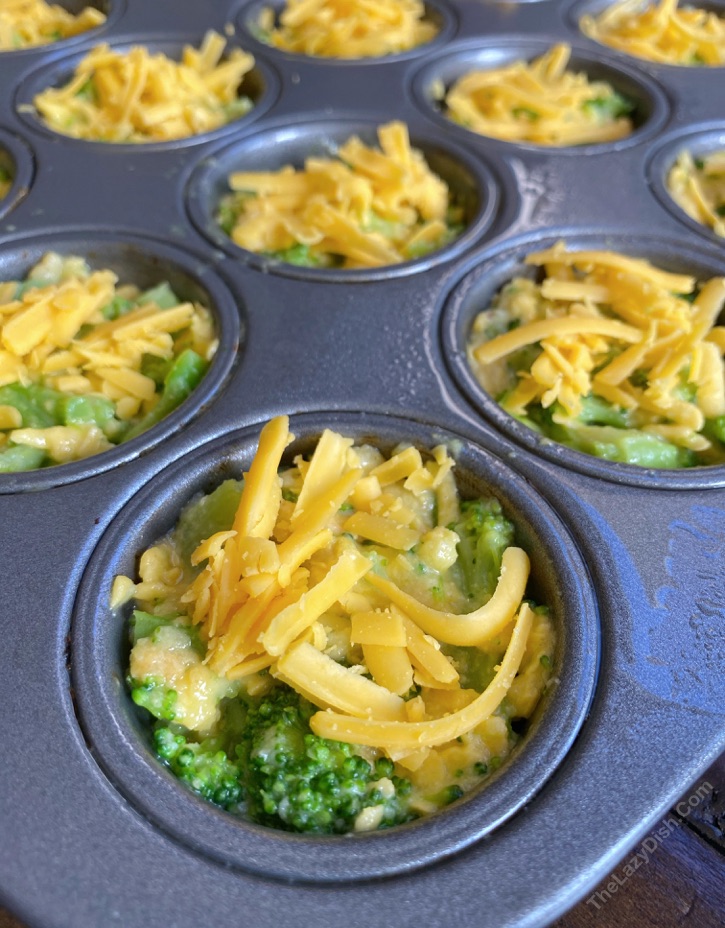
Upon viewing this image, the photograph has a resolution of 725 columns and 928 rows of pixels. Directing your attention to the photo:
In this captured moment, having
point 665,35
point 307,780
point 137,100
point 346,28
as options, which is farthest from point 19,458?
point 665,35

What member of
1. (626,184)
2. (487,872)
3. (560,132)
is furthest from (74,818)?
(560,132)

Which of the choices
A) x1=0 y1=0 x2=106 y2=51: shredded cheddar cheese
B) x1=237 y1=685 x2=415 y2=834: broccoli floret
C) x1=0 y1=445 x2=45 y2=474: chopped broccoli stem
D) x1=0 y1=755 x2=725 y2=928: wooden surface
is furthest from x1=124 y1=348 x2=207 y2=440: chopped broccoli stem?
x1=0 y1=0 x2=106 y2=51: shredded cheddar cheese

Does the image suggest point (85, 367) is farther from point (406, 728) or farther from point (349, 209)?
point (406, 728)

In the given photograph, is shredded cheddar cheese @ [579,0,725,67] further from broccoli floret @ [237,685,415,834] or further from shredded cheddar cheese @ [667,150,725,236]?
broccoli floret @ [237,685,415,834]

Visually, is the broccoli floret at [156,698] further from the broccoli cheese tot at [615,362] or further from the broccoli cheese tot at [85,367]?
the broccoli cheese tot at [615,362]

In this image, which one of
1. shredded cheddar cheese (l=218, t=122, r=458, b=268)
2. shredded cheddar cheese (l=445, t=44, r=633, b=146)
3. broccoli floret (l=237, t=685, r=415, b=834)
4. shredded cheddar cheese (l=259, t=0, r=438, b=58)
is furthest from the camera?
shredded cheddar cheese (l=259, t=0, r=438, b=58)

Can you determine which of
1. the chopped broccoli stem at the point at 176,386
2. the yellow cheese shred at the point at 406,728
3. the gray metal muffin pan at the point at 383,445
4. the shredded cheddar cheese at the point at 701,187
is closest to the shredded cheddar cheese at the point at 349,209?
the gray metal muffin pan at the point at 383,445
